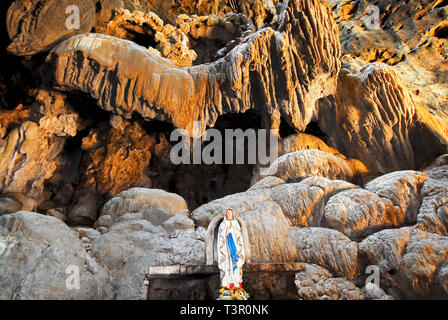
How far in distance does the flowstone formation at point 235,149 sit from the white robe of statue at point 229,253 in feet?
1.18

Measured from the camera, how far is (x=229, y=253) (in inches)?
169

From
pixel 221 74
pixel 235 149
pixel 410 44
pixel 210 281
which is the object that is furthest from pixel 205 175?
pixel 410 44

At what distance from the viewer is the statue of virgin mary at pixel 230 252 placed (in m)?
4.09

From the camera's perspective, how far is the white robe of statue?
13.4 ft

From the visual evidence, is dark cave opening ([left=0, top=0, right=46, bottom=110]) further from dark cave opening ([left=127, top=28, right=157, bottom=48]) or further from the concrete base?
the concrete base

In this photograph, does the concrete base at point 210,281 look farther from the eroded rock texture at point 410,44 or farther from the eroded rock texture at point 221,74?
the eroded rock texture at point 410,44

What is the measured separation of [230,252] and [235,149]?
23.0 ft

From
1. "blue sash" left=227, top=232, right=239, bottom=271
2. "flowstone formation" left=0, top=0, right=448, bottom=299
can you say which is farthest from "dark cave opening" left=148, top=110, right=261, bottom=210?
"blue sash" left=227, top=232, right=239, bottom=271

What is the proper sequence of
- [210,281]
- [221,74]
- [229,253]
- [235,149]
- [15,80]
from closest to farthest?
[229,253]
[210,281]
[221,74]
[15,80]
[235,149]

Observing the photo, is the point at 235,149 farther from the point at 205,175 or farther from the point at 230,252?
the point at 230,252

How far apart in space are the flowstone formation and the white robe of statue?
1.18 feet

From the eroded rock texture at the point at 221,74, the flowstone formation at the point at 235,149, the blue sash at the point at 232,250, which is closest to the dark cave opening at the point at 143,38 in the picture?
the flowstone formation at the point at 235,149

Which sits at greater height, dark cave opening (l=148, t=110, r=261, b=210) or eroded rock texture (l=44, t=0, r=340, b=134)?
eroded rock texture (l=44, t=0, r=340, b=134)
